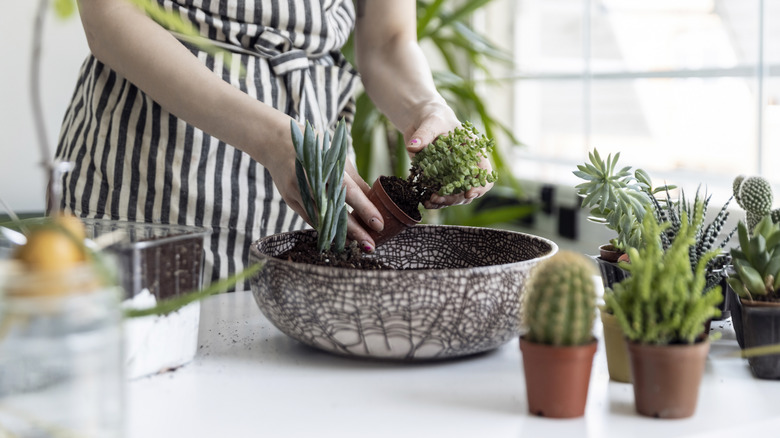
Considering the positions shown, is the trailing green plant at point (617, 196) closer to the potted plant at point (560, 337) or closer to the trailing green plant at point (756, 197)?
the trailing green plant at point (756, 197)

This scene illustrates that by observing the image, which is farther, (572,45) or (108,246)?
(572,45)

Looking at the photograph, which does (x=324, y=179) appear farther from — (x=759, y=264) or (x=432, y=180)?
(x=759, y=264)

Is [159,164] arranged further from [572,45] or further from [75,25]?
[572,45]

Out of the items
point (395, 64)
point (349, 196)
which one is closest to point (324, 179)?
point (349, 196)

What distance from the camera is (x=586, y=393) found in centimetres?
62

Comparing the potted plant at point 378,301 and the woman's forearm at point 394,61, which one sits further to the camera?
the woman's forearm at point 394,61

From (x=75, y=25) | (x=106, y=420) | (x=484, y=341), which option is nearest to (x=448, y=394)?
(x=484, y=341)

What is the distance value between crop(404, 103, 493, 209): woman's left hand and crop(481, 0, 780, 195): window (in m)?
1.29

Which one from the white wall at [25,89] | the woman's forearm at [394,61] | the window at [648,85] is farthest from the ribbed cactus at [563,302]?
the white wall at [25,89]

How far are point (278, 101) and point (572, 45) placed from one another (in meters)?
2.12

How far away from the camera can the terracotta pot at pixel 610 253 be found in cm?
92

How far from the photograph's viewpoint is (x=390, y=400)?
66 cm

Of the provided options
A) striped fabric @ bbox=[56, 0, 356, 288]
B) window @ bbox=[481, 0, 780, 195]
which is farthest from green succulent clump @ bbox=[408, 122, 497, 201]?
window @ bbox=[481, 0, 780, 195]

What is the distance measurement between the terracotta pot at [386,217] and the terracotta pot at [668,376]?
36 cm
